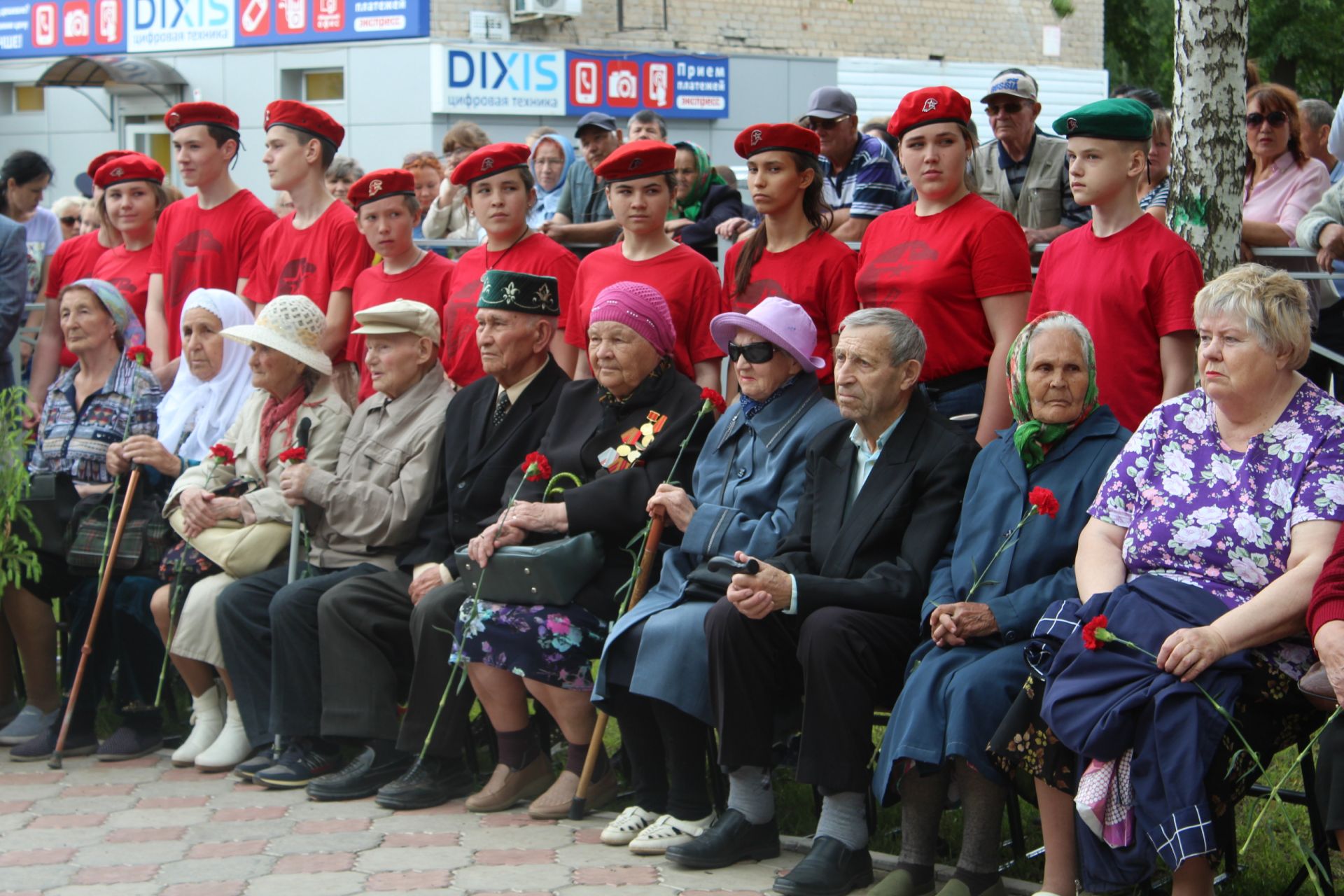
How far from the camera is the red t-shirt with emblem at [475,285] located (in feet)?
21.0

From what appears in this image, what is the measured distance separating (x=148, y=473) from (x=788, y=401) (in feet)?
9.51

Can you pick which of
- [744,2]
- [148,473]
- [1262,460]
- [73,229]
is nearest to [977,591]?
[1262,460]

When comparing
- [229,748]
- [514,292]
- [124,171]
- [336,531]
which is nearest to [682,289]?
[514,292]

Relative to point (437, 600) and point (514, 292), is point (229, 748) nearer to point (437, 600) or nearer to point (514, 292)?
point (437, 600)

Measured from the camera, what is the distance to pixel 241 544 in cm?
609

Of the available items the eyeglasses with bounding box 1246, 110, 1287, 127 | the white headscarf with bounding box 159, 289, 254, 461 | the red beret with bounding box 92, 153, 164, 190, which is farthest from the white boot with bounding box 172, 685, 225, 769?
the eyeglasses with bounding box 1246, 110, 1287, 127

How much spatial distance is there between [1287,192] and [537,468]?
11.8 ft

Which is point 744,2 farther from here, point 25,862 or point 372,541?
point 25,862

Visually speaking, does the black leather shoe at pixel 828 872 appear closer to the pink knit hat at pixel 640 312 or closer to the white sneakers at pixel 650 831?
the white sneakers at pixel 650 831

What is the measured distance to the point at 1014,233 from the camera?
17.5 ft

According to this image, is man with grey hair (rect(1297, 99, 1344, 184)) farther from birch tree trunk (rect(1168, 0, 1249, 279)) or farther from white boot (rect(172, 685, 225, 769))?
white boot (rect(172, 685, 225, 769))

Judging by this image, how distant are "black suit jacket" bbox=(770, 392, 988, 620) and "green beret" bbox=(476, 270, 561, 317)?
1.45 m

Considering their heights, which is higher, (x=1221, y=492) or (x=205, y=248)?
(x=205, y=248)

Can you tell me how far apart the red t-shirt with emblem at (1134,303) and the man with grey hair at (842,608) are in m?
0.53
